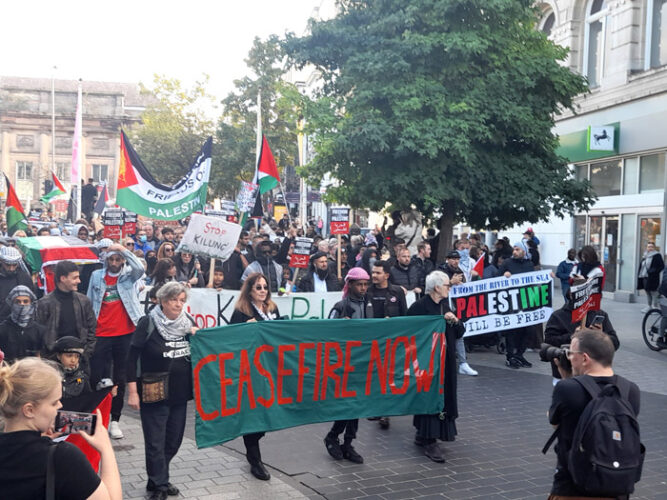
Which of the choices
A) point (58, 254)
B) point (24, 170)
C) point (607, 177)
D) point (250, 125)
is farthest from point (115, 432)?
point (24, 170)

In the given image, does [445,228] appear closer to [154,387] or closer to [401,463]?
[401,463]

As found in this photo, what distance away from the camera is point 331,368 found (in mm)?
6742

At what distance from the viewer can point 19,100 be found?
7631cm

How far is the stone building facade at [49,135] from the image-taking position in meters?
75.4

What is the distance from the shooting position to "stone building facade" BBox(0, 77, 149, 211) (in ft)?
247

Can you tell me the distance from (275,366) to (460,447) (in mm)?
2137

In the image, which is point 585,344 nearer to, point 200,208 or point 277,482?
point 277,482

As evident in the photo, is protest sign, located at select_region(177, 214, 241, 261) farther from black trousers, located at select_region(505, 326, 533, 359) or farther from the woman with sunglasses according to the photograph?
black trousers, located at select_region(505, 326, 533, 359)

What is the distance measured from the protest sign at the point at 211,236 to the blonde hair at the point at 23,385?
7720mm

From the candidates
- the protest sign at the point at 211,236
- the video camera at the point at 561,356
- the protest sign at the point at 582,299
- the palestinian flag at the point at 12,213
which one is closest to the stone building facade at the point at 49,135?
the palestinian flag at the point at 12,213

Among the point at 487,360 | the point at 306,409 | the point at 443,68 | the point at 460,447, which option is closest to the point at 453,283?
the point at 487,360

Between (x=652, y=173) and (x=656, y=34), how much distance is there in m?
4.00

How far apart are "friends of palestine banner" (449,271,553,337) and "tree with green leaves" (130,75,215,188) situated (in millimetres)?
31188

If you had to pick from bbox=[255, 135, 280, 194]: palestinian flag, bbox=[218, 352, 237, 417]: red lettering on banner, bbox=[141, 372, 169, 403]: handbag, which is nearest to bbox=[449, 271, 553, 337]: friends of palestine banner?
bbox=[218, 352, 237, 417]: red lettering on banner
